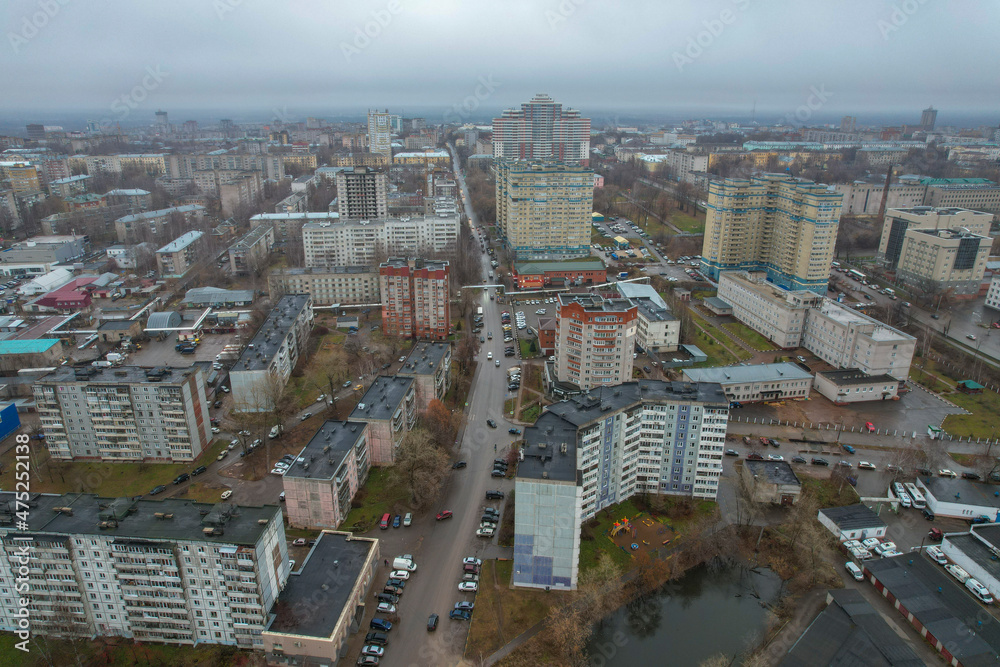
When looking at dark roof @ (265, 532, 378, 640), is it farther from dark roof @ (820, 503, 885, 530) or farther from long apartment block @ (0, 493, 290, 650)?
dark roof @ (820, 503, 885, 530)

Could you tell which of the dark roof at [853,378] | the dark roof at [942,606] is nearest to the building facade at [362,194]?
the dark roof at [853,378]

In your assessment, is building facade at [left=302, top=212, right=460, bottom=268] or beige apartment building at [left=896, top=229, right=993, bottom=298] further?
building facade at [left=302, top=212, right=460, bottom=268]

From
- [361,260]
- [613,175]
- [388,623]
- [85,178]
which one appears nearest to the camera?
[388,623]

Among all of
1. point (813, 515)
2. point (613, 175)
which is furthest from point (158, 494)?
point (613, 175)

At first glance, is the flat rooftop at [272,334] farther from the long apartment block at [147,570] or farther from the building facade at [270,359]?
the long apartment block at [147,570]

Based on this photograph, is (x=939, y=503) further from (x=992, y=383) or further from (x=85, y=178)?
(x=85, y=178)

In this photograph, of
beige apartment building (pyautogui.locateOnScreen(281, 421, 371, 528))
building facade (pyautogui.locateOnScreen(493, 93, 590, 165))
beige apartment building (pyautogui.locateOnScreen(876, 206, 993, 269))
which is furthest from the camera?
building facade (pyautogui.locateOnScreen(493, 93, 590, 165))

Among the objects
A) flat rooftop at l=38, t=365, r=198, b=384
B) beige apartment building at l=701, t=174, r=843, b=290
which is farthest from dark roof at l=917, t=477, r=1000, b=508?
flat rooftop at l=38, t=365, r=198, b=384
